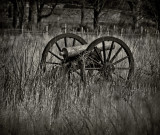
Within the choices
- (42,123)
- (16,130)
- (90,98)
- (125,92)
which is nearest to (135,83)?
(125,92)

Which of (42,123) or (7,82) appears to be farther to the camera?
(7,82)

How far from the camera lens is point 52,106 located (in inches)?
129

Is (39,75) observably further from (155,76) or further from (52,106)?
(155,76)

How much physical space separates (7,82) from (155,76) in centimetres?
236

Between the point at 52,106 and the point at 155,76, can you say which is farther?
the point at 155,76

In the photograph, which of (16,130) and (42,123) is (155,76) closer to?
(42,123)

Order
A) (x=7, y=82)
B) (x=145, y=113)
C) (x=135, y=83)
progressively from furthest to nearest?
(x=135, y=83)
(x=7, y=82)
(x=145, y=113)

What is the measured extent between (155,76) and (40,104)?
2075mm

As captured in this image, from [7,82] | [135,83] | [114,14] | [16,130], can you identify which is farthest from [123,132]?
[114,14]

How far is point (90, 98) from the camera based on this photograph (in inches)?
133

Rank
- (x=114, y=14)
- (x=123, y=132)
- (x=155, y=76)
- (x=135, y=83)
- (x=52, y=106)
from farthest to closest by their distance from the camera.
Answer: (x=114, y=14), (x=155, y=76), (x=135, y=83), (x=52, y=106), (x=123, y=132)

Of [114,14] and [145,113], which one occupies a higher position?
[114,14]

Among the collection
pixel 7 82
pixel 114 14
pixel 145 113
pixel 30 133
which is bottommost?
pixel 30 133

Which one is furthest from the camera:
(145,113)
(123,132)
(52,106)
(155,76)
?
(155,76)
